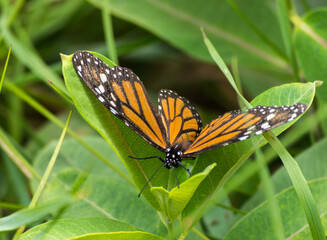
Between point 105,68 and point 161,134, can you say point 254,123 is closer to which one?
point 161,134

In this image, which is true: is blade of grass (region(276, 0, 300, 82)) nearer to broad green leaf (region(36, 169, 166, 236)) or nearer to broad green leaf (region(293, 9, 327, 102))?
broad green leaf (region(293, 9, 327, 102))

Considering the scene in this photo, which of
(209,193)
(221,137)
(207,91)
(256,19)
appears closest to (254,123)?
(221,137)

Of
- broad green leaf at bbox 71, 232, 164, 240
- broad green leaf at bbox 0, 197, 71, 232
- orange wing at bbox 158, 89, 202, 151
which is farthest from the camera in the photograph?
orange wing at bbox 158, 89, 202, 151

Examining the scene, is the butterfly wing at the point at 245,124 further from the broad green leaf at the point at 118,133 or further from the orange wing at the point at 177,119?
the orange wing at the point at 177,119

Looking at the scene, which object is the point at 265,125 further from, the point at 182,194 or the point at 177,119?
the point at 177,119

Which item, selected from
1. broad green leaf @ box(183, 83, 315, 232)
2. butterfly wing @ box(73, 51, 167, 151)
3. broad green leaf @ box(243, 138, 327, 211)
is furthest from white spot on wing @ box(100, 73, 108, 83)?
broad green leaf @ box(243, 138, 327, 211)

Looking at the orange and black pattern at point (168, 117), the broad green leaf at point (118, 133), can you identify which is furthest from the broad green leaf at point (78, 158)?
the broad green leaf at point (118, 133)
